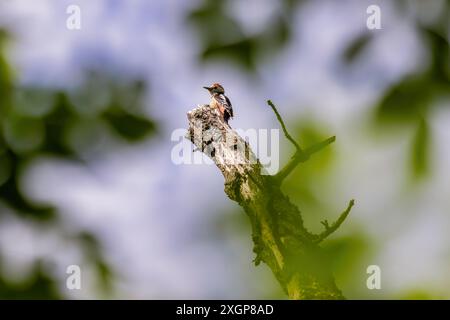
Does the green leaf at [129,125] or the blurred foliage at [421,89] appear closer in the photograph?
the blurred foliage at [421,89]

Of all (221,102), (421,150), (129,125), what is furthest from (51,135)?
(221,102)

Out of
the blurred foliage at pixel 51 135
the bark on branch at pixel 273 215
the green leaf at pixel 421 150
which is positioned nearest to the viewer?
the green leaf at pixel 421 150

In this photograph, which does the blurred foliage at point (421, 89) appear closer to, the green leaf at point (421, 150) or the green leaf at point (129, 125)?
the green leaf at point (421, 150)

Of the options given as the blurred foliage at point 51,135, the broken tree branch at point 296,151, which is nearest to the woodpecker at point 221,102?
the broken tree branch at point 296,151

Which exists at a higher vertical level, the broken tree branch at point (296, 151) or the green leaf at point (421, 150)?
the broken tree branch at point (296, 151)

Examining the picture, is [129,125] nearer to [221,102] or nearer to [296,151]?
[296,151]
